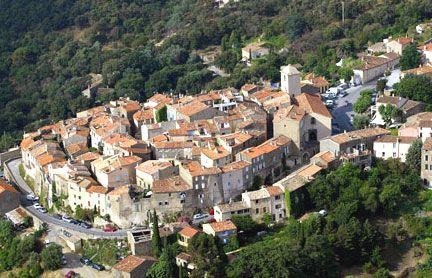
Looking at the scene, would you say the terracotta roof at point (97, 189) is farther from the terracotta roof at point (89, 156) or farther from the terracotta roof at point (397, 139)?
the terracotta roof at point (397, 139)

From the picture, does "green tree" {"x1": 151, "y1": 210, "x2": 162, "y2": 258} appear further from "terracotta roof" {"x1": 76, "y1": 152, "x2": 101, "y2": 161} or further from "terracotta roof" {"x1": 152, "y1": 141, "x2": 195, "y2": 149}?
"terracotta roof" {"x1": 76, "y1": 152, "x2": 101, "y2": 161}

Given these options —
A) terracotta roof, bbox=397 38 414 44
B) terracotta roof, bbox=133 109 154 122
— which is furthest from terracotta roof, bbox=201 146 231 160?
terracotta roof, bbox=397 38 414 44

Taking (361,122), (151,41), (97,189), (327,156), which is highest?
(361,122)

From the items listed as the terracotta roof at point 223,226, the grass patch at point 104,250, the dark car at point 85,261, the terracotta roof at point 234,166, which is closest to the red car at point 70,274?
the dark car at point 85,261

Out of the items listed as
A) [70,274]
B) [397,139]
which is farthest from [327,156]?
[70,274]

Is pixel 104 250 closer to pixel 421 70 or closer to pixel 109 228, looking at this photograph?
pixel 109 228

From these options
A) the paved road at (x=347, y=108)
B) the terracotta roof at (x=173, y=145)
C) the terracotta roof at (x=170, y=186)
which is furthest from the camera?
the paved road at (x=347, y=108)
